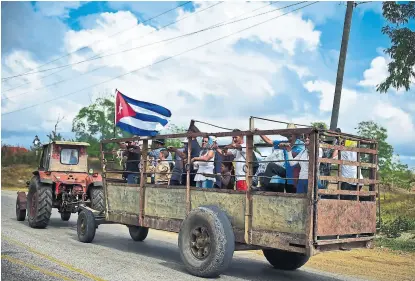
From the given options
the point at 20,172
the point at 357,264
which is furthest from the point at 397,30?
the point at 20,172

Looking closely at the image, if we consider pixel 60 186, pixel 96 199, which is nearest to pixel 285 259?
pixel 96 199

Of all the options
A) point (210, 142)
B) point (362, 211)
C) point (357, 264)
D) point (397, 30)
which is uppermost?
point (397, 30)

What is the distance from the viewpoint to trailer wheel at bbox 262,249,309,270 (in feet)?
28.9

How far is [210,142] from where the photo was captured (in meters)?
8.44

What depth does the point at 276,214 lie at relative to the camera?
708cm

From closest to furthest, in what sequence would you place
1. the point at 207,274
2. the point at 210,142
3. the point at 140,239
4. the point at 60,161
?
the point at 207,274 → the point at 210,142 → the point at 140,239 → the point at 60,161

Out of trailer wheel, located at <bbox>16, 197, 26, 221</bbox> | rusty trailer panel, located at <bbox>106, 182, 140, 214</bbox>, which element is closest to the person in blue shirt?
rusty trailer panel, located at <bbox>106, 182, 140, 214</bbox>

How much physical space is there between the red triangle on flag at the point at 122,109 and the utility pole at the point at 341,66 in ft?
23.2

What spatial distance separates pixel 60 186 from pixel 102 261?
5.75 m

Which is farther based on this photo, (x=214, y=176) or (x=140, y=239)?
(x=140, y=239)

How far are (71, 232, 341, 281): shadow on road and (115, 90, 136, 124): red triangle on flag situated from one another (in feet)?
9.09

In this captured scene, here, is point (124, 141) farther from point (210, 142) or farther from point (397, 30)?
point (397, 30)

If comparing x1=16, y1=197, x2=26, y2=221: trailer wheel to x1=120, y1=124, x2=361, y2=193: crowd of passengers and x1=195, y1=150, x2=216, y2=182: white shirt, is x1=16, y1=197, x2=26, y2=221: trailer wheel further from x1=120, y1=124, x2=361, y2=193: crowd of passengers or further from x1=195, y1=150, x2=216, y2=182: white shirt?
x1=195, y1=150, x2=216, y2=182: white shirt

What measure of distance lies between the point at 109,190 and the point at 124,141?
1216 millimetres
